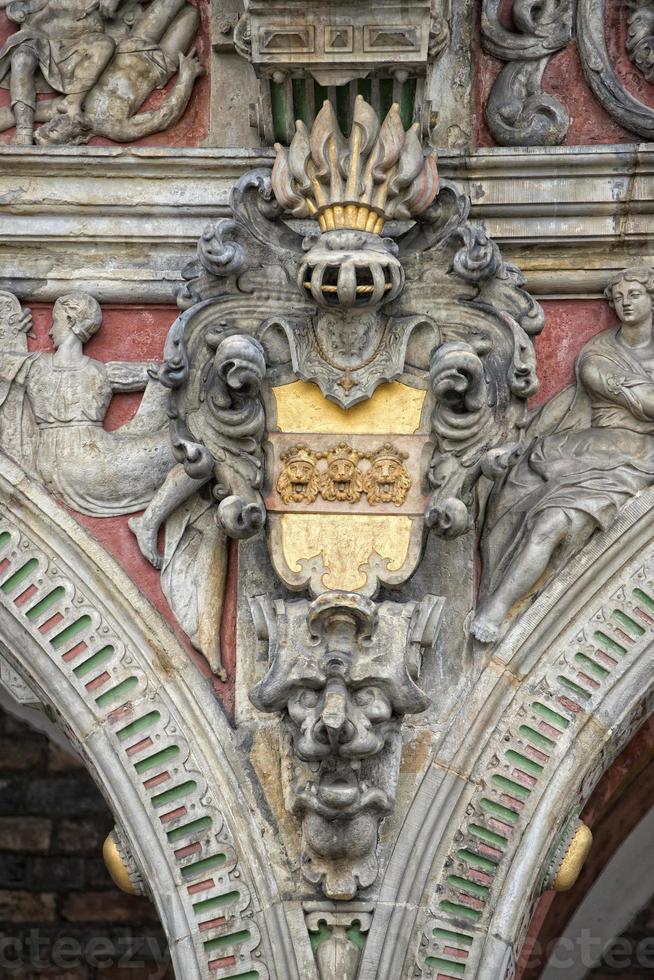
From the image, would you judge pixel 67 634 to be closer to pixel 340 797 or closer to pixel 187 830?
pixel 187 830

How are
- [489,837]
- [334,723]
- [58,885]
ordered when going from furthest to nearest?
[58,885] < [489,837] < [334,723]

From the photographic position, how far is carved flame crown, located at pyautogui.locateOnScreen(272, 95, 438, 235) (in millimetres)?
6180

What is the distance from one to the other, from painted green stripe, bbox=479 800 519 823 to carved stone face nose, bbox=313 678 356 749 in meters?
0.51

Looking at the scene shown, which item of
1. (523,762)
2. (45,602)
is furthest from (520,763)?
(45,602)

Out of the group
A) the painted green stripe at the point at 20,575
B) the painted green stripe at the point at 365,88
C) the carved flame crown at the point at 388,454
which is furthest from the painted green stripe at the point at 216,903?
the painted green stripe at the point at 365,88

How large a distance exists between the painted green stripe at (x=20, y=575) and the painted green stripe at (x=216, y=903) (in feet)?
3.57

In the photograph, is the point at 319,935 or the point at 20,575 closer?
the point at 319,935

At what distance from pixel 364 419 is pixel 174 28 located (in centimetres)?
150

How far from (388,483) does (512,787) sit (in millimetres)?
945

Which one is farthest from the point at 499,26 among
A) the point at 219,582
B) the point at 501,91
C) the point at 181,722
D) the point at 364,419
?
the point at 181,722

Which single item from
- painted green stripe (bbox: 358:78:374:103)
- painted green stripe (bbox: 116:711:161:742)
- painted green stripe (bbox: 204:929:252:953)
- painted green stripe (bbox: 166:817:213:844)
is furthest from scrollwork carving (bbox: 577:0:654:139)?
painted green stripe (bbox: 204:929:252:953)

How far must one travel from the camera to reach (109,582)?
6277mm

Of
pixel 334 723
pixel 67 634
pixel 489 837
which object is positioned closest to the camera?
pixel 334 723

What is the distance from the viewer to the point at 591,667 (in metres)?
6.15
